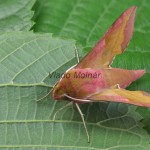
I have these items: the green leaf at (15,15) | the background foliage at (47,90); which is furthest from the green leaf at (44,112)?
the green leaf at (15,15)

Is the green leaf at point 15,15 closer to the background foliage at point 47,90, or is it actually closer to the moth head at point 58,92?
the background foliage at point 47,90

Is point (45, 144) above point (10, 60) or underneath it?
underneath

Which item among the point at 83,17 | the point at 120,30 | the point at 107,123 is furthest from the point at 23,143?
the point at 83,17

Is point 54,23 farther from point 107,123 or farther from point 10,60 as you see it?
point 107,123

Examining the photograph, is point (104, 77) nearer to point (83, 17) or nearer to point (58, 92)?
point (58, 92)

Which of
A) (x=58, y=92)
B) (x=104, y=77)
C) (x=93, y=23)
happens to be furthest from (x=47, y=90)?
(x=93, y=23)

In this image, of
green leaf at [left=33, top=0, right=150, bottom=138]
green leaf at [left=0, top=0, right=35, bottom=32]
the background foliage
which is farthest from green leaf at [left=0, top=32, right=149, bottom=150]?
green leaf at [left=33, top=0, right=150, bottom=138]
